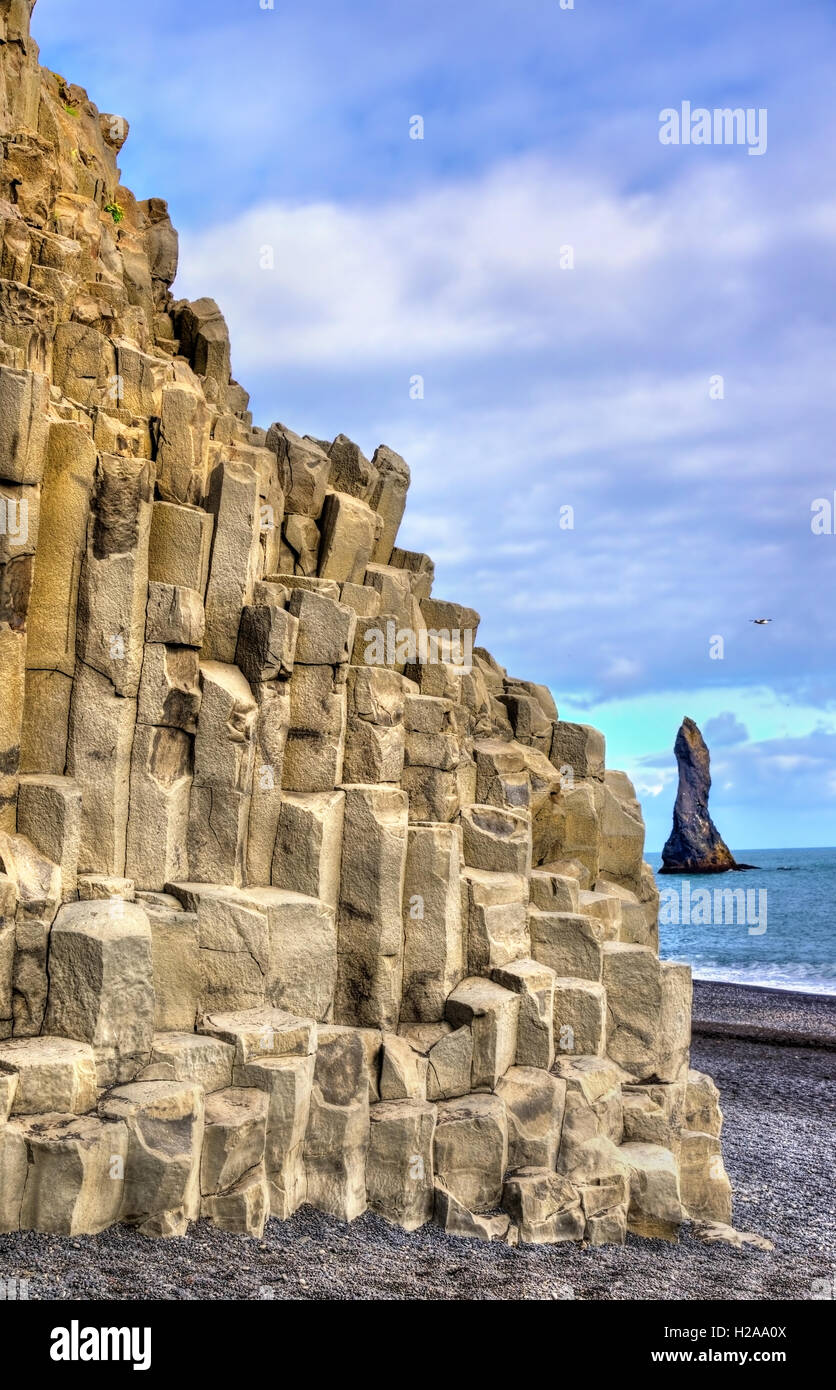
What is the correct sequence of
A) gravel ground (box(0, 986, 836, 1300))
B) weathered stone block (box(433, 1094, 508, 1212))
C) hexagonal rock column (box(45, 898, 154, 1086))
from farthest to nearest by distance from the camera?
weathered stone block (box(433, 1094, 508, 1212))
hexagonal rock column (box(45, 898, 154, 1086))
gravel ground (box(0, 986, 836, 1300))

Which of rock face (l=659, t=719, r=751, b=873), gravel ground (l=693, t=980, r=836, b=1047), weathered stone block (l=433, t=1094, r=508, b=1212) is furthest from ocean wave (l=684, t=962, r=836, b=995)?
weathered stone block (l=433, t=1094, r=508, b=1212)

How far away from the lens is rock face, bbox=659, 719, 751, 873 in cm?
8275

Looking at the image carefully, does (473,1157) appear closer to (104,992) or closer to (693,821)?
(104,992)

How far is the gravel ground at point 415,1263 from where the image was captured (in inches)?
377

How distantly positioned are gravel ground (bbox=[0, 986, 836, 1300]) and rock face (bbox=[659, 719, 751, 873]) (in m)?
66.6

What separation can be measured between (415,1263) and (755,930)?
64216 mm

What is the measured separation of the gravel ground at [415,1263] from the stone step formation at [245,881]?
289mm

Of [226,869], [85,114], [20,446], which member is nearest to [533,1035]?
[226,869]

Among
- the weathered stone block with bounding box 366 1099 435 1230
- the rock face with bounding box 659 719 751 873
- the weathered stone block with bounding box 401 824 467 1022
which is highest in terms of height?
the rock face with bounding box 659 719 751 873

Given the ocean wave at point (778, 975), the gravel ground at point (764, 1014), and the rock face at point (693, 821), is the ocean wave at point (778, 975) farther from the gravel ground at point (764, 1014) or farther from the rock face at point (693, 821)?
the rock face at point (693, 821)

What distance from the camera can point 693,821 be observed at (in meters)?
89.8

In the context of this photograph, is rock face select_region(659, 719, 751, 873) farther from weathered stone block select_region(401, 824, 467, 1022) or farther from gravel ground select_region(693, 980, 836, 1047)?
weathered stone block select_region(401, 824, 467, 1022)

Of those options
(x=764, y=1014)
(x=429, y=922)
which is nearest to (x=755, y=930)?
(x=764, y=1014)

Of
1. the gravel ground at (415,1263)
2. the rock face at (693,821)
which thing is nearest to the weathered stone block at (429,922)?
the gravel ground at (415,1263)
